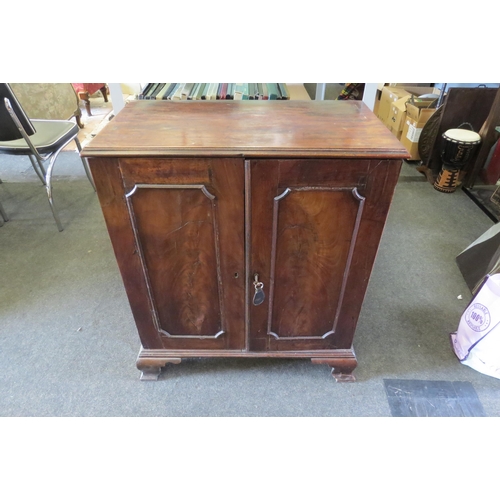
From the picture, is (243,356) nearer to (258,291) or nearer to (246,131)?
(258,291)

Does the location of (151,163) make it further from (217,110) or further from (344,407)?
(344,407)

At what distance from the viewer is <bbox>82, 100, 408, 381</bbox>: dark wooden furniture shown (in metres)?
0.82

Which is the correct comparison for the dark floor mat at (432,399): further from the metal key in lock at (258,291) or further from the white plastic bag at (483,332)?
the metal key in lock at (258,291)

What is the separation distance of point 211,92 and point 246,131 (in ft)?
2.83

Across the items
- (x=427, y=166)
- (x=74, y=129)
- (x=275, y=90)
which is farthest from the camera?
(x=427, y=166)

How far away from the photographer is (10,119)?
1635 millimetres

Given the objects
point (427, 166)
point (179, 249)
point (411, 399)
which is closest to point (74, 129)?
point (179, 249)

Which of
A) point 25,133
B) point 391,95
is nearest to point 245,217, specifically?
point 25,133

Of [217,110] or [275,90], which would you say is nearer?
[217,110]

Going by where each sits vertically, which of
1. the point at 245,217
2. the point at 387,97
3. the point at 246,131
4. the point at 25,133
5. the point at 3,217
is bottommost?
the point at 3,217

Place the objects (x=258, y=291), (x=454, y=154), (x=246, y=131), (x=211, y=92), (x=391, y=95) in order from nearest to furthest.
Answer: (x=246, y=131) < (x=258, y=291) < (x=211, y=92) < (x=454, y=154) < (x=391, y=95)

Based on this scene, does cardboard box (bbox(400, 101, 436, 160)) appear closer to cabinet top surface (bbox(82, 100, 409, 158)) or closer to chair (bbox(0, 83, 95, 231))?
cabinet top surface (bbox(82, 100, 409, 158))

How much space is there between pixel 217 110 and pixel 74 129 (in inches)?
52.7

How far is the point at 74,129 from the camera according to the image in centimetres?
199
